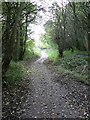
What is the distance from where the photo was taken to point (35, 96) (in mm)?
9695

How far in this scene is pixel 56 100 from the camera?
9000mm

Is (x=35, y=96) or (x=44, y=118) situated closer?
(x=44, y=118)

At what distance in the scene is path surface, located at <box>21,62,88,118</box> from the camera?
7496 mm

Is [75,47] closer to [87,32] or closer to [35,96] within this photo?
[87,32]

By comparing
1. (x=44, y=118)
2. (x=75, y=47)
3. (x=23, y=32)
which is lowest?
(x=44, y=118)

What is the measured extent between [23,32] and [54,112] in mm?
20250

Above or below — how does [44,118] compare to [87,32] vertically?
below

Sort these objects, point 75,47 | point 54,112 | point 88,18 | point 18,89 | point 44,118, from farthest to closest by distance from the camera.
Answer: point 75,47 < point 88,18 < point 18,89 < point 54,112 < point 44,118

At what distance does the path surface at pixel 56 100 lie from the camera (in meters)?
7.50

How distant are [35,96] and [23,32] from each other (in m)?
18.1

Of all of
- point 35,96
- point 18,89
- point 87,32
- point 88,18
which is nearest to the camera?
point 35,96

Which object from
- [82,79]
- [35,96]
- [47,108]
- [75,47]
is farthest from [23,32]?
[47,108]

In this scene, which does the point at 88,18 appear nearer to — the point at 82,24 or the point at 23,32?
the point at 82,24

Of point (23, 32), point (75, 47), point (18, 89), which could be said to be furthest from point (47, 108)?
point (75, 47)
